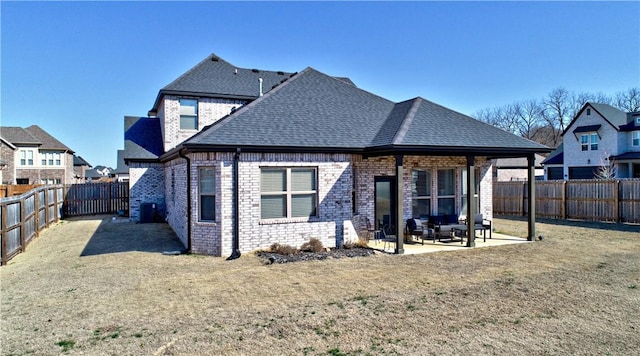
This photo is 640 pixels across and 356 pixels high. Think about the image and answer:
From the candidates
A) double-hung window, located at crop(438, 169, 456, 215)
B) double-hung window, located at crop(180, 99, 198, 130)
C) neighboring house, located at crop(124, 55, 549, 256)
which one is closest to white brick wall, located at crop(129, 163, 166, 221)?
double-hung window, located at crop(180, 99, 198, 130)

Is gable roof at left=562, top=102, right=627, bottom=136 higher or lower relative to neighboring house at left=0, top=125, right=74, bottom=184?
higher

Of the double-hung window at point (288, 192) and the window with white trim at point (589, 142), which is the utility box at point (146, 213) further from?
the window with white trim at point (589, 142)

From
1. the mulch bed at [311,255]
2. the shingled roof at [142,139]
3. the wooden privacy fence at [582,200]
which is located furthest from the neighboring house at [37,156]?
the wooden privacy fence at [582,200]

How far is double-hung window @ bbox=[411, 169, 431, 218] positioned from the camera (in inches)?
520

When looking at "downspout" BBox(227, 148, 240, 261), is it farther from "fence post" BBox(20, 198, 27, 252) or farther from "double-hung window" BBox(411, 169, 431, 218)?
"fence post" BBox(20, 198, 27, 252)

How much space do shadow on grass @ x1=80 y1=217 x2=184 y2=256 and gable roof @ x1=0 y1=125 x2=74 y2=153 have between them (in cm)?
2567

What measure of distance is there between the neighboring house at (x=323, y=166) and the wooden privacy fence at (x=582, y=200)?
18.7ft

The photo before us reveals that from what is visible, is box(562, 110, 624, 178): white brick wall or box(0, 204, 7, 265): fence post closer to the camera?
box(0, 204, 7, 265): fence post

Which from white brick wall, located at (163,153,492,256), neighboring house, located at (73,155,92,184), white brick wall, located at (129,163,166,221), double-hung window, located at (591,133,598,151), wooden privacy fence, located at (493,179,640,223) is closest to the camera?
white brick wall, located at (163,153,492,256)

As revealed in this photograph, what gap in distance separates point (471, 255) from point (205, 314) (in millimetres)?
7466

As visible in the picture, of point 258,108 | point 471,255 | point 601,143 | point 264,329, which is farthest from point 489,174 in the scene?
point 601,143

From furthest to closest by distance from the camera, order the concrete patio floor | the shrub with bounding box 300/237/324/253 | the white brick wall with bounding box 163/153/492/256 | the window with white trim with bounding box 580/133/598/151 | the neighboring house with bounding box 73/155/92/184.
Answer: the neighboring house with bounding box 73/155/92/184, the window with white trim with bounding box 580/133/598/151, the concrete patio floor, the shrub with bounding box 300/237/324/253, the white brick wall with bounding box 163/153/492/256

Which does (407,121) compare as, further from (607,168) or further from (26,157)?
(26,157)

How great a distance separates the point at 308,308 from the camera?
6.47 metres
